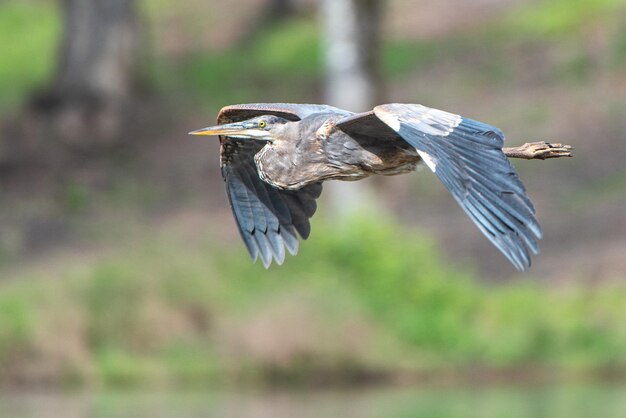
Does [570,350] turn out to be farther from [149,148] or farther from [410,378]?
[149,148]

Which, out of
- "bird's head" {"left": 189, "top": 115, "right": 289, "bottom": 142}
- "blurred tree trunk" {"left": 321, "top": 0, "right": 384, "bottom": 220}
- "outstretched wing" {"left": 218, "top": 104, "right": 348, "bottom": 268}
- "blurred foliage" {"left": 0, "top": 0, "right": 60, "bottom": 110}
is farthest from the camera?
"blurred foliage" {"left": 0, "top": 0, "right": 60, "bottom": 110}

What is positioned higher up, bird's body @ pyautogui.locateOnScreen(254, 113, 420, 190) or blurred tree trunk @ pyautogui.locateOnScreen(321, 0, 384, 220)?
bird's body @ pyautogui.locateOnScreen(254, 113, 420, 190)

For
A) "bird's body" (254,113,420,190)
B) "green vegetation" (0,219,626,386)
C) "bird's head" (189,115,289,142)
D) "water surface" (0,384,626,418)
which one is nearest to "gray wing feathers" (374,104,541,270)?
"bird's body" (254,113,420,190)

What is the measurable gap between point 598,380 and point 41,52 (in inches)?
629

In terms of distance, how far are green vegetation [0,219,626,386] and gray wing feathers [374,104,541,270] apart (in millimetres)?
6279

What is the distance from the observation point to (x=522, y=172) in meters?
20.7

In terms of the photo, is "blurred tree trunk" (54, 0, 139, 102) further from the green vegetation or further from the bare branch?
the bare branch

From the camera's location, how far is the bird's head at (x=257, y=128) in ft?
31.1

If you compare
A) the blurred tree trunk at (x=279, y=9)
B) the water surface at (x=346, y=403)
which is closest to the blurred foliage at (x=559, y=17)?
the blurred tree trunk at (x=279, y=9)

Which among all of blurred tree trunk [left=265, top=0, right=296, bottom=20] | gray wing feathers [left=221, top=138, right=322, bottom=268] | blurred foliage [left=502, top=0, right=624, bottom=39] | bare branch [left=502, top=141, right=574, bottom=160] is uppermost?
bare branch [left=502, top=141, right=574, bottom=160]

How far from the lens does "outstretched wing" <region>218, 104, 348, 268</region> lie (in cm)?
999

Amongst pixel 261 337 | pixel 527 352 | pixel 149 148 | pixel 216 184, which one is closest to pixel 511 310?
pixel 527 352

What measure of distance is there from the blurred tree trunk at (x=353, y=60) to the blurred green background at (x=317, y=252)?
39 centimetres

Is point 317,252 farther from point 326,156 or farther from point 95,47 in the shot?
point 95,47
